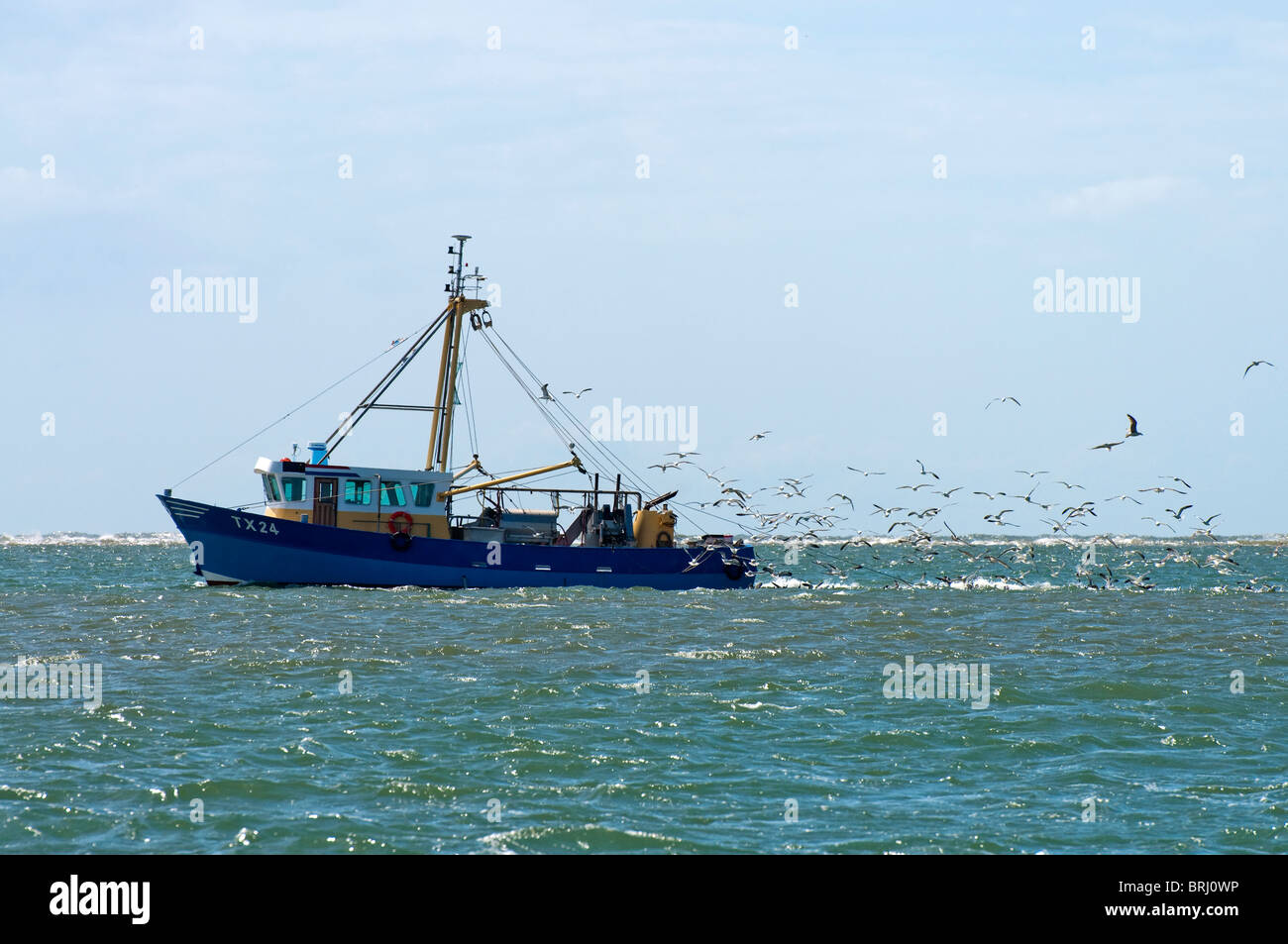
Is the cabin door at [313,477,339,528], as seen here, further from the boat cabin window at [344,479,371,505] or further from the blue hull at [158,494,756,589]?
the blue hull at [158,494,756,589]

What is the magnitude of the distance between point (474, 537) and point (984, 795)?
31.6 m

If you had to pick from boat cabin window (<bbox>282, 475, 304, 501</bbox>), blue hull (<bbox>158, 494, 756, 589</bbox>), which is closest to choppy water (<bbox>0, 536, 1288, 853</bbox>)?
blue hull (<bbox>158, 494, 756, 589</bbox>)

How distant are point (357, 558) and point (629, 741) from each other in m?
26.4

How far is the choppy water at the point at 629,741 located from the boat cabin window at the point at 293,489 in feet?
36.1

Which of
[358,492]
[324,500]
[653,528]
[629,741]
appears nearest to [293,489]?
[324,500]

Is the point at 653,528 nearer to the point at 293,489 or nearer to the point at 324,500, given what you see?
the point at 324,500

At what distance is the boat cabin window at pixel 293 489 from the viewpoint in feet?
135

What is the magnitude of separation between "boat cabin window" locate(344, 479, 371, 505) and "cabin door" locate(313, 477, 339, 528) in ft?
1.21

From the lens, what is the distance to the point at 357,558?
40.6 meters

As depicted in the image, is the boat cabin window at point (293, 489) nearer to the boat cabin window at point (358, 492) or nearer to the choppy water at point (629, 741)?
the boat cabin window at point (358, 492)

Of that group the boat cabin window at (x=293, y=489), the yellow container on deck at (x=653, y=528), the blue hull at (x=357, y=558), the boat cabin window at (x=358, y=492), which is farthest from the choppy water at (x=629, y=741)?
the yellow container on deck at (x=653, y=528)

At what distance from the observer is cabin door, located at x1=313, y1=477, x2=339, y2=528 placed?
41.3 m
